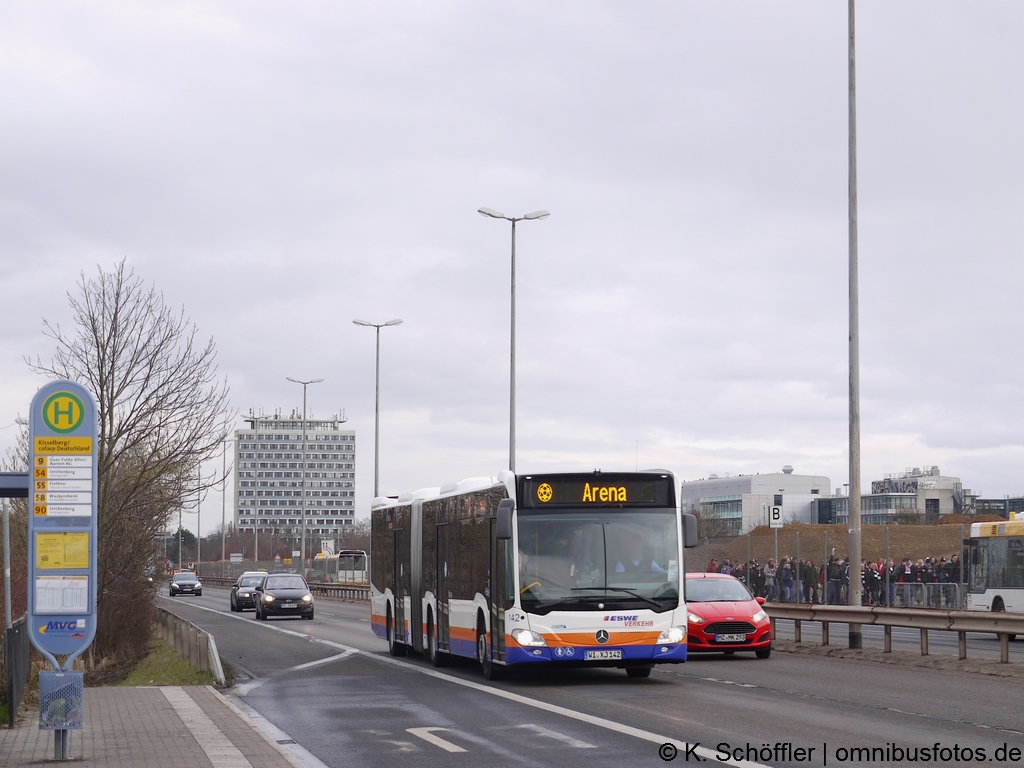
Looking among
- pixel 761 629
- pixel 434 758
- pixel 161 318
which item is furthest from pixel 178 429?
pixel 434 758

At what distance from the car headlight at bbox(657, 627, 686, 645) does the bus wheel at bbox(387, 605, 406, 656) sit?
877cm

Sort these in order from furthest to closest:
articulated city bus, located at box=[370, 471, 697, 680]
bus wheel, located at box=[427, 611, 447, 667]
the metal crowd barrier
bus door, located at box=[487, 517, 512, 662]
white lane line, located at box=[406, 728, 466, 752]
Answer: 1. bus wheel, located at box=[427, 611, 447, 667]
2. bus door, located at box=[487, 517, 512, 662]
3. articulated city bus, located at box=[370, 471, 697, 680]
4. the metal crowd barrier
5. white lane line, located at box=[406, 728, 466, 752]

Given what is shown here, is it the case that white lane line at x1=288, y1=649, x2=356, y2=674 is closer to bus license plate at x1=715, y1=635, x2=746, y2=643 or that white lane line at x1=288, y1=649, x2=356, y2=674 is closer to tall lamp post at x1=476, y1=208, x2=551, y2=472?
bus license plate at x1=715, y1=635, x2=746, y2=643

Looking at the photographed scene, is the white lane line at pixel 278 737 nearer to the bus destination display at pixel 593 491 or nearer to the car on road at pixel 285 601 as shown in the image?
the bus destination display at pixel 593 491

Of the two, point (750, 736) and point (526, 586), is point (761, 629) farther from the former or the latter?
point (750, 736)

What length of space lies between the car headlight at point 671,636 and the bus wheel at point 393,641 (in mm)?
8770

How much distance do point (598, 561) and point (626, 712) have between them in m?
3.72

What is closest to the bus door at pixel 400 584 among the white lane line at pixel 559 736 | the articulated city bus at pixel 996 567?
the white lane line at pixel 559 736

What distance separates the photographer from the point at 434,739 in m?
12.9

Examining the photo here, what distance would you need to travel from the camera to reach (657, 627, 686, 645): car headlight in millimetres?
18172

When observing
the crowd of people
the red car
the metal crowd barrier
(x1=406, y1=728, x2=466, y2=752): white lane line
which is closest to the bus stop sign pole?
the metal crowd barrier

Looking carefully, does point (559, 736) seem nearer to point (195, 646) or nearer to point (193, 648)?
point (195, 646)

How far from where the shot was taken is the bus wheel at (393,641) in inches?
1024

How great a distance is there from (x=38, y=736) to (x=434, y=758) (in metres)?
4.16
